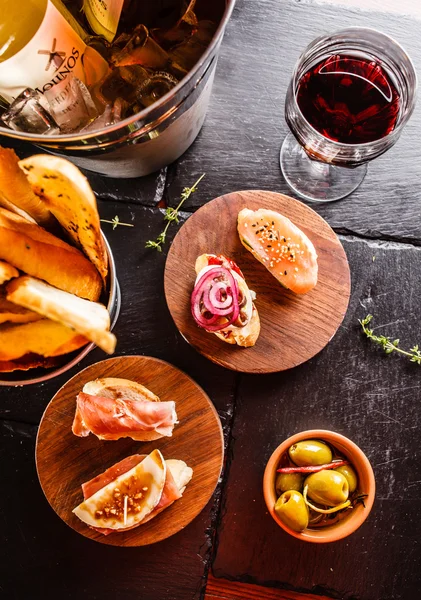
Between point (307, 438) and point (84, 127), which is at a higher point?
point (84, 127)

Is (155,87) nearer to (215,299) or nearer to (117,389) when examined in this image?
(215,299)

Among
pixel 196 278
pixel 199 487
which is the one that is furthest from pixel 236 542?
pixel 196 278

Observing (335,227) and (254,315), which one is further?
(335,227)

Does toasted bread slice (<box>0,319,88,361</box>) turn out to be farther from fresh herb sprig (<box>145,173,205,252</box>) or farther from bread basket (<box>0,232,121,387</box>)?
fresh herb sprig (<box>145,173,205,252</box>)

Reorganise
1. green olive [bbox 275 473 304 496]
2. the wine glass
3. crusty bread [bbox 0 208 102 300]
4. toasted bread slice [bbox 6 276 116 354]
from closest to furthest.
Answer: toasted bread slice [bbox 6 276 116 354] → crusty bread [bbox 0 208 102 300] → the wine glass → green olive [bbox 275 473 304 496]

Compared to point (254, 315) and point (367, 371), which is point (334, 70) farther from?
point (367, 371)

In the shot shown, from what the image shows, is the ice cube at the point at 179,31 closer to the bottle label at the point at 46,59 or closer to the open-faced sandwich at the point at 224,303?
the bottle label at the point at 46,59

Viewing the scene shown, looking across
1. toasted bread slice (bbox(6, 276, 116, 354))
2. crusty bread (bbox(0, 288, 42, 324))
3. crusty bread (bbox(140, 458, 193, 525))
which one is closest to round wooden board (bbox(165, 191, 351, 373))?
crusty bread (bbox(140, 458, 193, 525))
